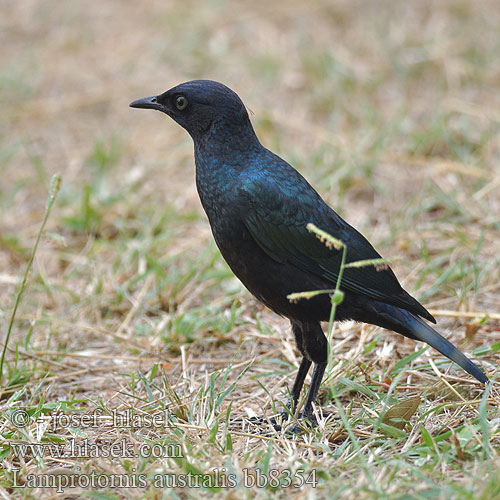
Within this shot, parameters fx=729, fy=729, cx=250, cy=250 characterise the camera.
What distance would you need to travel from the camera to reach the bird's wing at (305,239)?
A: 118 inches

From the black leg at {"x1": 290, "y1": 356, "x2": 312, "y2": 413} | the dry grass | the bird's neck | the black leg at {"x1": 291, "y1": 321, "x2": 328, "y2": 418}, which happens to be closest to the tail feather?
the dry grass

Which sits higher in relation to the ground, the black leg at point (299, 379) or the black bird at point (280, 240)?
the black bird at point (280, 240)

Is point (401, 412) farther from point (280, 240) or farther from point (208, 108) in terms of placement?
point (208, 108)

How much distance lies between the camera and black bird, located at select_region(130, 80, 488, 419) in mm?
2996

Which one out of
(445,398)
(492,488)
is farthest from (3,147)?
(492,488)

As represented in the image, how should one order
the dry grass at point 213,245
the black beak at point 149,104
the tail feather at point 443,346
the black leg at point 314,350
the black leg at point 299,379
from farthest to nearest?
the black beak at point 149,104, the black leg at point 299,379, the black leg at point 314,350, the tail feather at point 443,346, the dry grass at point 213,245

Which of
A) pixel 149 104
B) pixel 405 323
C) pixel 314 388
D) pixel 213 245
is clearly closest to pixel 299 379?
pixel 314 388

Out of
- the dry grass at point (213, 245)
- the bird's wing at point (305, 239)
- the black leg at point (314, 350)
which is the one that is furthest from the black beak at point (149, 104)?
the black leg at point (314, 350)

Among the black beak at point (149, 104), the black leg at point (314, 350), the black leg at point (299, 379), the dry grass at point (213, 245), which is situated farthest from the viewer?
the black beak at point (149, 104)

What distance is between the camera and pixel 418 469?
246 centimetres

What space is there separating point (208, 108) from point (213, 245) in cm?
154

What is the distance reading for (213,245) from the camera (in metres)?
4.64

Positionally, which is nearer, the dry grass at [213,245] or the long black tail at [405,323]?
the dry grass at [213,245]

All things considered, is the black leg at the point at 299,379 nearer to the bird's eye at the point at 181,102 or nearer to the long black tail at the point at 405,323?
the long black tail at the point at 405,323
